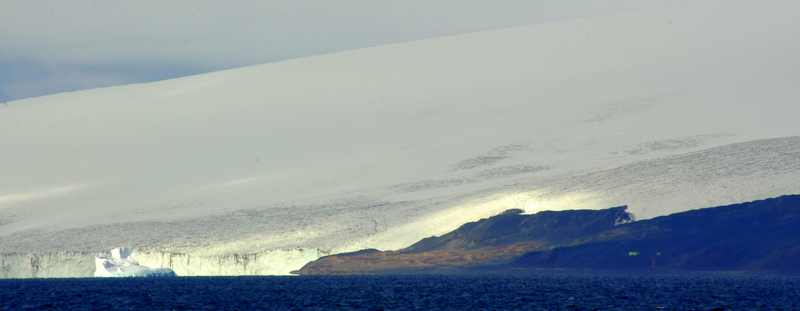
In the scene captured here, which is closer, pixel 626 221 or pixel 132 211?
pixel 626 221

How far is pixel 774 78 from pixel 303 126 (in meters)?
68.8

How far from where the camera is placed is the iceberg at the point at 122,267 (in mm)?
76250

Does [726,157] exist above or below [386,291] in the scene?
above

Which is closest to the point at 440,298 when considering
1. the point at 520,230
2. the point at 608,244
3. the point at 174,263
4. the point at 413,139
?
the point at 520,230

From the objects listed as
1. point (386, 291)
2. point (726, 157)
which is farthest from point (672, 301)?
point (726, 157)

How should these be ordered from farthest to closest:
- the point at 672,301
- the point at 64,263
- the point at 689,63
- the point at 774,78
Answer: the point at 689,63 → the point at 774,78 → the point at 64,263 → the point at 672,301

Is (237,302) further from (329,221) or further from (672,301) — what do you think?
(329,221)

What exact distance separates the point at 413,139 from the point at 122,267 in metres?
45.3

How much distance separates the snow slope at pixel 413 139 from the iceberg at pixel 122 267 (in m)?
3.33

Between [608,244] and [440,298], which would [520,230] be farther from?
[440,298]

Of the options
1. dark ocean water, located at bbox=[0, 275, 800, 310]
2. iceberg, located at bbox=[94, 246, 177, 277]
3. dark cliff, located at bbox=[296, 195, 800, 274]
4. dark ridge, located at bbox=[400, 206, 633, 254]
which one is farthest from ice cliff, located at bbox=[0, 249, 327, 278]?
dark ocean water, located at bbox=[0, 275, 800, 310]

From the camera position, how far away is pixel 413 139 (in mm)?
108188

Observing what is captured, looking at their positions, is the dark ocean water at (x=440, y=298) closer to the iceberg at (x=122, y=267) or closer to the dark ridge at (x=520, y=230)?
the iceberg at (x=122, y=267)

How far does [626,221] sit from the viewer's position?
82.1 m
